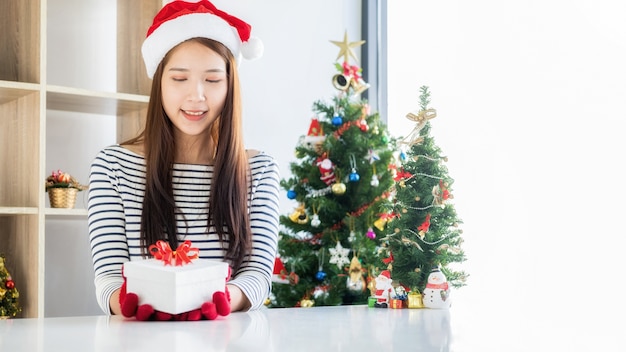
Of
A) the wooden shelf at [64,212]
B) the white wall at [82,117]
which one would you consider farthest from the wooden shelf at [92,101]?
the wooden shelf at [64,212]

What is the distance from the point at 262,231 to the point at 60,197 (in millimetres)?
1054

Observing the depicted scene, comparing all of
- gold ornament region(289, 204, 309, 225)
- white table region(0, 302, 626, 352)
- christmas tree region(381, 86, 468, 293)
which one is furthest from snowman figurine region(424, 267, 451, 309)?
gold ornament region(289, 204, 309, 225)

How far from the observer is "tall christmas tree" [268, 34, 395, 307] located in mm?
2586

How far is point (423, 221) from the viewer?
5.40ft

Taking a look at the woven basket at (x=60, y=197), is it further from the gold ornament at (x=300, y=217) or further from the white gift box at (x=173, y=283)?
the white gift box at (x=173, y=283)

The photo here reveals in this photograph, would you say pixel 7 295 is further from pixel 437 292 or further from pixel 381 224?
pixel 437 292

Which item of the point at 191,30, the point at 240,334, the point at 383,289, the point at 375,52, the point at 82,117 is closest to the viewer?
the point at 240,334

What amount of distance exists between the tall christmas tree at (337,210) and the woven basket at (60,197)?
2.38 feet

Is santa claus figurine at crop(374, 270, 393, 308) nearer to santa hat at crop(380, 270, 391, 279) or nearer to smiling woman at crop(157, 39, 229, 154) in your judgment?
santa hat at crop(380, 270, 391, 279)

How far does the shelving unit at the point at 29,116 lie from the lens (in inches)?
93.1

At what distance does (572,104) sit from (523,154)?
27 centimetres

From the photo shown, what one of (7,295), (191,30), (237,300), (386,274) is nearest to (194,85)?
(191,30)

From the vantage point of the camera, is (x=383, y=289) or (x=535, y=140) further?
(x=535, y=140)

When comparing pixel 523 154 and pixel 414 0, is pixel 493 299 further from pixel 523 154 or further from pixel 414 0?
pixel 414 0
